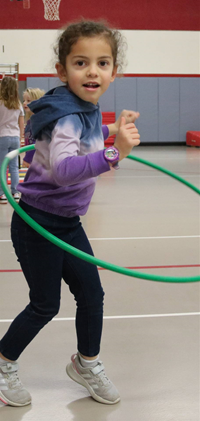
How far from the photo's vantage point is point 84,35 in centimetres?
160

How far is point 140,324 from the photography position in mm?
2555

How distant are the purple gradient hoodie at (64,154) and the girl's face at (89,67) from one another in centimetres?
4

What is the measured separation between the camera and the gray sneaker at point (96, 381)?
74.3 inches

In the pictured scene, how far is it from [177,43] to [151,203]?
32.5ft

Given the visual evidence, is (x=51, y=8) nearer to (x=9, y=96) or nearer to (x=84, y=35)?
(x=9, y=96)

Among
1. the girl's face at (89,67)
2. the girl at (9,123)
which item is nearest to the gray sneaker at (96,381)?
the girl's face at (89,67)

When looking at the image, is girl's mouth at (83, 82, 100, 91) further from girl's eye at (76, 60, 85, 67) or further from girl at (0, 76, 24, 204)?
Answer: girl at (0, 76, 24, 204)

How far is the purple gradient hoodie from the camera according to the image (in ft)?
4.84

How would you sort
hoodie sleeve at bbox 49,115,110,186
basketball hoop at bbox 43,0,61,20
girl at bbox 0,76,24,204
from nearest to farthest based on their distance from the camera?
hoodie sleeve at bbox 49,115,110,186, girl at bbox 0,76,24,204, basketball hoop at bbox 43,0,61,20

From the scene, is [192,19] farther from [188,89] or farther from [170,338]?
[170,338]

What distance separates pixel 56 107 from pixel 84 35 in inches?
9.5

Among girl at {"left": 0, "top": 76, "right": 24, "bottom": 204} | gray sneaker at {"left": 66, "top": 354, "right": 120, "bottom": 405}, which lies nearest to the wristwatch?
gray sneaker at {"left": 66, "top": 354, "right": 120, "bottom": 405}

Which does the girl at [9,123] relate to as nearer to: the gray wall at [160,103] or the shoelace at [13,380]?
the shoelace at [13,380]

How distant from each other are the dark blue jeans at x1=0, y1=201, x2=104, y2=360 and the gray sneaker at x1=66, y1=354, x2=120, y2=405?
116mm
